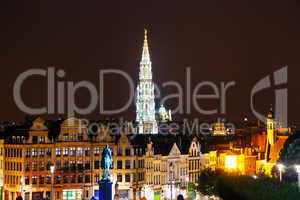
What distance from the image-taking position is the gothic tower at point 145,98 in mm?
100375

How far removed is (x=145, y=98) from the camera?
10150 centimetres

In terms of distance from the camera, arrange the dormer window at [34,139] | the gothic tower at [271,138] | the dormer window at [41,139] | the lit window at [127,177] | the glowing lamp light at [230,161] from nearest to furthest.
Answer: the dormer window at [34,139]
the dormer window at [41,139]
the lit window at [127,177]
the glowing lamp light at [230,161]
the gothic tower at [271,138]

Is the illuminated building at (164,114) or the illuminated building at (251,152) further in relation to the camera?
the illuminated building at (164,114)

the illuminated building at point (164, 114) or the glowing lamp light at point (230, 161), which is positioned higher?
the illuminated building at point (164, 114)

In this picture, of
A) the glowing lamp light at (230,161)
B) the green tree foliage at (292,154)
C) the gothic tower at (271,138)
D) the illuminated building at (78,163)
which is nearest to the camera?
the green tree foliage at (292,154)

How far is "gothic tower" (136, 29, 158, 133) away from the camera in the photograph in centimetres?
10038

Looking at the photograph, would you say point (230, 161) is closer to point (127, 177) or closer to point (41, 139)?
point (127, 177)

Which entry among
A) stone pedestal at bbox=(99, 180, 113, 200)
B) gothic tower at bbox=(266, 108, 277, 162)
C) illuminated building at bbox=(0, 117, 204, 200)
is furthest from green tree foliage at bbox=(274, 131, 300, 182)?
gothic tower at bbox=(266, 108, 277, 162)

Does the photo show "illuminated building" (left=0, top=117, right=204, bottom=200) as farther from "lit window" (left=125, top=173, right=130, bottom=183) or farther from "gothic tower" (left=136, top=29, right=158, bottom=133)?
"gothic tower" (left=136, top=29, right=158, bottom=133)

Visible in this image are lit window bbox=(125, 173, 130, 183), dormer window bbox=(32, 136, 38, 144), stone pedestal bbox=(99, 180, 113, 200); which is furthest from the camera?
lit window bbox=(125, 173, 130, 183)

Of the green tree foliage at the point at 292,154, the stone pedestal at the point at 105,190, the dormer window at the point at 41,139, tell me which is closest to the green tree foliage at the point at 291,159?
the green tree foliage at the point at 292,154

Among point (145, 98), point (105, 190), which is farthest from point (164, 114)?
point (105, 190)

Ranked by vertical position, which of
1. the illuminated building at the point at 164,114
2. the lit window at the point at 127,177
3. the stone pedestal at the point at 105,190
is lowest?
the lit window at the point at 127,177

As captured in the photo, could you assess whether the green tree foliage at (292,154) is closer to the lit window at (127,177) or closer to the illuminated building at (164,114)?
the lit window at (127,177)
